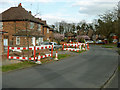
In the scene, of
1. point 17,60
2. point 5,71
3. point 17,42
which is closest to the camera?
point 5,71

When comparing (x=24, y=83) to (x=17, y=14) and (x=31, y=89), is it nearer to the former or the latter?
(x=31, y=89)

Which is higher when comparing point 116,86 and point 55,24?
point 55,24

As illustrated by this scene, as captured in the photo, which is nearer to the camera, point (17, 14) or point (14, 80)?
point (14, 80)

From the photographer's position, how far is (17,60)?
1465 cm

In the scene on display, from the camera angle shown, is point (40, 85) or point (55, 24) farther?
point (55, 24)

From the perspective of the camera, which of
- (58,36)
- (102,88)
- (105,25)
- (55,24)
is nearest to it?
(102,88)

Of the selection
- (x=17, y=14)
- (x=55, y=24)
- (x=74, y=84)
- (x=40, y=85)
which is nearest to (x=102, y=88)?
(x=74, y=84)

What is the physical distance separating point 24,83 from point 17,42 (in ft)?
91.7

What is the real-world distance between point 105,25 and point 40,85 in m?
55.3

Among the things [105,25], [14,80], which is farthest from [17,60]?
[105,25]

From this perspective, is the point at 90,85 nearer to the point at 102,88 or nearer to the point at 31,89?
the point at 102,88

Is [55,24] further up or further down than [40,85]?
further up

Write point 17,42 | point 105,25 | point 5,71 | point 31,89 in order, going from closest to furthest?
point 31,89, point 5,71, point 17,42, point 105,25

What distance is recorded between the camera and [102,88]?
7090 millimetres
